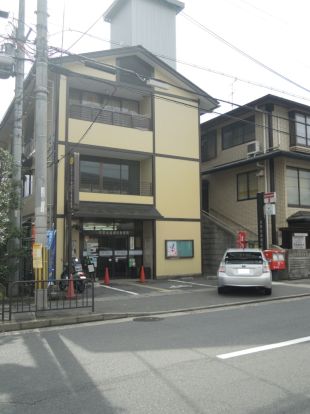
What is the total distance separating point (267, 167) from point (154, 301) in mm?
13605

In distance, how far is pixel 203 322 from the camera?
9977 millimetres

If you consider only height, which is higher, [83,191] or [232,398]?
[83,191]

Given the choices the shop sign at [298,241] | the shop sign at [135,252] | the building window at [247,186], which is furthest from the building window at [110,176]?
the shop sign at [298,241]

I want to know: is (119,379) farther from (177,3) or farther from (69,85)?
(177,3)

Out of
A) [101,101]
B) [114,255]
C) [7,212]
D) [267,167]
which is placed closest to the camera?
[7,212]

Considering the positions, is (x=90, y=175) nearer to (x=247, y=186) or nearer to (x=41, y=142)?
(x=41, y=142)

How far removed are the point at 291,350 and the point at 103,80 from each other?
53.0 ft

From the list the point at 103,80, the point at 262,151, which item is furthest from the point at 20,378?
the point at 262,151

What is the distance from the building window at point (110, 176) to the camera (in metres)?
20.8

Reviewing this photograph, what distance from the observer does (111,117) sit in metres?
20.8

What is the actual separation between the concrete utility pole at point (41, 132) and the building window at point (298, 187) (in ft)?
52.9

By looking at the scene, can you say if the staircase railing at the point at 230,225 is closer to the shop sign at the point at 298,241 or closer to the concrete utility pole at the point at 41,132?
the shop sign at the point at 298,241

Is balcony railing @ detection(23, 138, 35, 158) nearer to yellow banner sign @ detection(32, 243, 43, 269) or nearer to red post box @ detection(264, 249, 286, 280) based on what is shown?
yellow banner sign @ detection(32, 243, 43, 269)

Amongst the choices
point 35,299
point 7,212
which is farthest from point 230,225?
point 35,299
